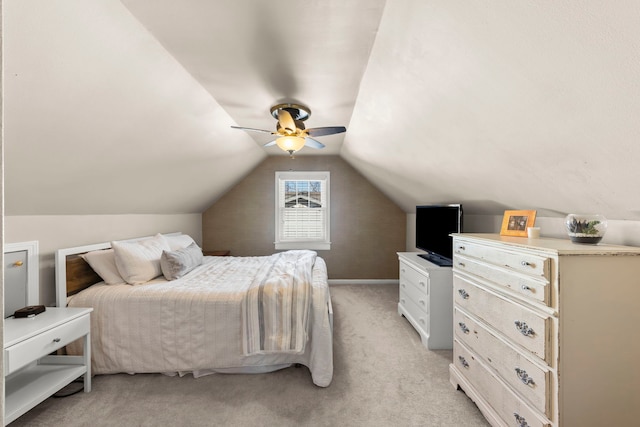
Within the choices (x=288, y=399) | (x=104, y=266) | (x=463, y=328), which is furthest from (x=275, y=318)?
(x=104, y=266)

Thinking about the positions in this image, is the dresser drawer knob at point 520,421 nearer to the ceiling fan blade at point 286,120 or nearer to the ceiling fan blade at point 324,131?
the ceiling fan blade at point 324,131

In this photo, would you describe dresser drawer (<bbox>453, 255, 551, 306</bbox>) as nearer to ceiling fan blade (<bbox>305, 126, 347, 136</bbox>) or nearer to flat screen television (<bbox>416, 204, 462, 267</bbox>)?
flat screen television (<bbox>416, 204, 462, 267</bbox>)

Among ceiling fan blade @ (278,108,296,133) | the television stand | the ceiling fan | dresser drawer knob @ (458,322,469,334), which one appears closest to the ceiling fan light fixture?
the ceiling fan

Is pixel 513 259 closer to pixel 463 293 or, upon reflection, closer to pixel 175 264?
pixel 463 293

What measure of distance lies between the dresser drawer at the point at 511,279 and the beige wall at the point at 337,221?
2.97m

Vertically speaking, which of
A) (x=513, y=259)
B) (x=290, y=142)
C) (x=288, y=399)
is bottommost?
(x=288, y=399)

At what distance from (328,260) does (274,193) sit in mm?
1600

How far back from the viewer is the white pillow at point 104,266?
2.55m

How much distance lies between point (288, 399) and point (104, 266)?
6.91 feet

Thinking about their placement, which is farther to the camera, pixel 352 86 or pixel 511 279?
pixel 352 86

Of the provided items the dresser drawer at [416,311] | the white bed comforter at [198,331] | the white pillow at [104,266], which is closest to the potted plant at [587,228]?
the dresser drawer at [416,311]

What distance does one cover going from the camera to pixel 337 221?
505 centimetres

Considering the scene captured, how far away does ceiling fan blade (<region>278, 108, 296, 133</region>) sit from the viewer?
2.44m

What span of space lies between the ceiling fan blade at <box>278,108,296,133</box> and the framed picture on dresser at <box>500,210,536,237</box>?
1962 millimetres
